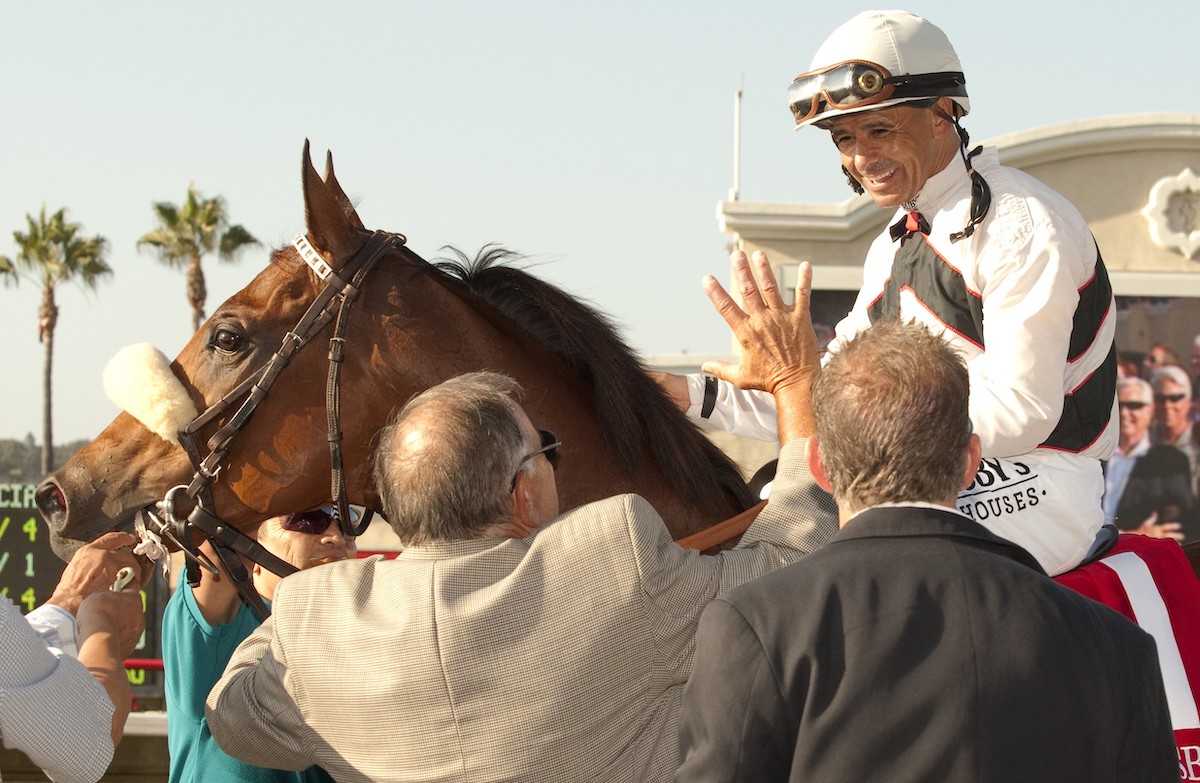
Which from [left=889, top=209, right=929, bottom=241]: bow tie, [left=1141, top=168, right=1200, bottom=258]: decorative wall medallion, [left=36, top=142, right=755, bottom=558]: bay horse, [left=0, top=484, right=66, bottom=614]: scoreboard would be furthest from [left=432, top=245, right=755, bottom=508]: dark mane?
[left=1141, top=168, right=1200, bottom=258]: decorative wall medallion

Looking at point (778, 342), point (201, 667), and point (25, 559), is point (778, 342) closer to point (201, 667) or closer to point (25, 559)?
point (201, 667)

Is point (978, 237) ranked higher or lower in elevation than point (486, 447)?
higher

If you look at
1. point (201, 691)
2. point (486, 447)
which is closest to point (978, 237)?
point (486, 447)

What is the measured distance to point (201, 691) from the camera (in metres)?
→ 3.12

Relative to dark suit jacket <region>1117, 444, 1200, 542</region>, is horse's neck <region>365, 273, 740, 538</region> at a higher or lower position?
higher

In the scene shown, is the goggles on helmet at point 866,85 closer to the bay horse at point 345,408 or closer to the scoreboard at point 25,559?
the bay horse at point 345,408

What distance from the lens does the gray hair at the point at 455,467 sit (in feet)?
7.16

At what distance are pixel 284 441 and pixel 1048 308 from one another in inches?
67.0

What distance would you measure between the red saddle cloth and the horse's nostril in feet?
7.35

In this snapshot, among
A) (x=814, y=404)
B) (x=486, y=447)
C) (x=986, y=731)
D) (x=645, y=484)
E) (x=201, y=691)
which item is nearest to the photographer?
(x=986, y=731)

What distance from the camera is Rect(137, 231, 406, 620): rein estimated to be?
287 cm

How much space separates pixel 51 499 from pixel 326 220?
3.04 feet

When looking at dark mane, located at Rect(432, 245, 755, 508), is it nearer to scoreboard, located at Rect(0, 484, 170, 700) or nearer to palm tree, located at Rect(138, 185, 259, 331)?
scoreboard, located at Rect(0, 484, 170, 700)

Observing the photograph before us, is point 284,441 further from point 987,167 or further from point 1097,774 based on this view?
point 1097,774
